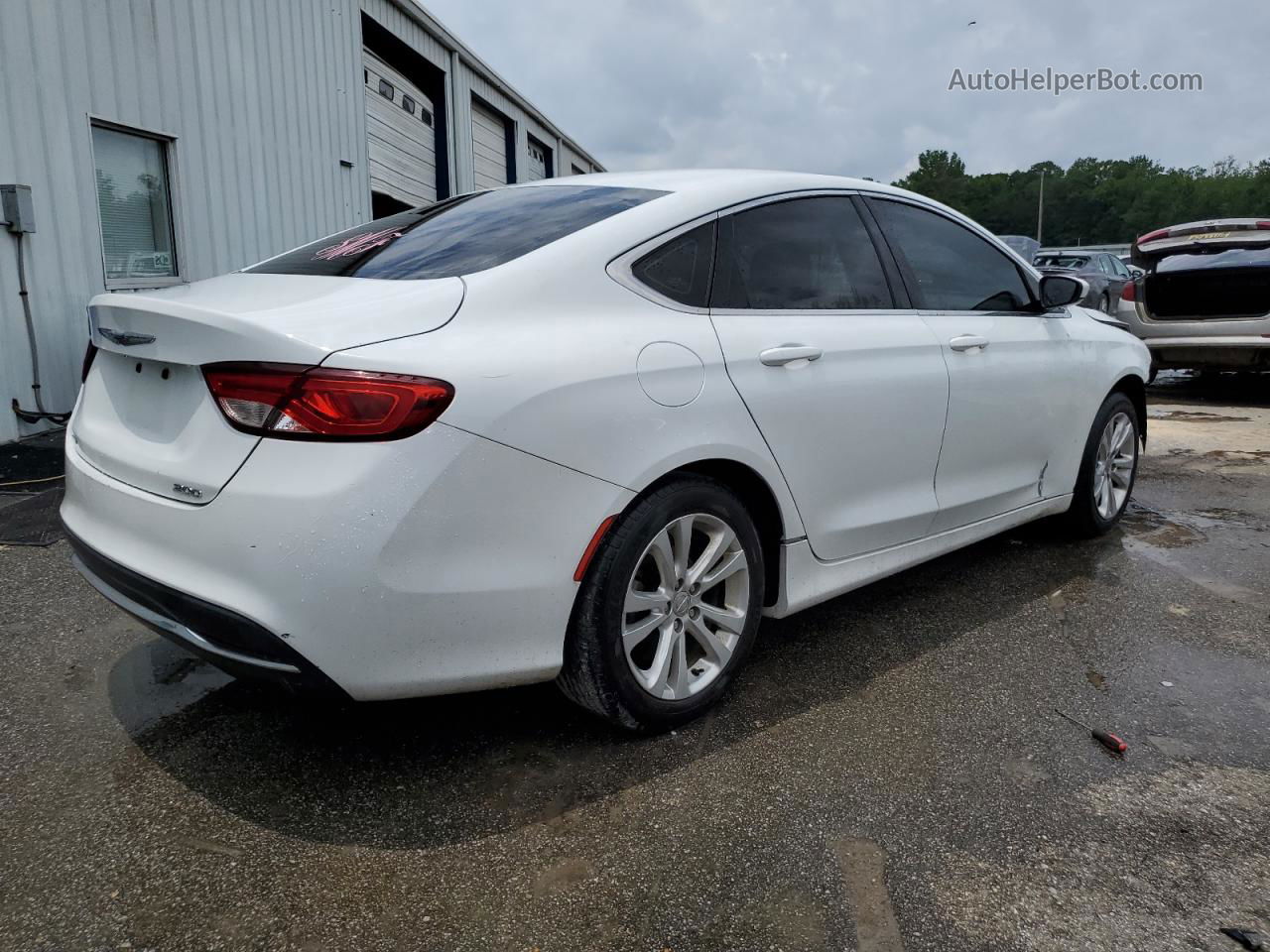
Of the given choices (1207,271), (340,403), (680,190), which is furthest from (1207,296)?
(340,403)

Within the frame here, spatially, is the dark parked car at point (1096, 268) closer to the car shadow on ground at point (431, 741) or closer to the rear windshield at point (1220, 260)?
the rear windshield at point (1220, 260)

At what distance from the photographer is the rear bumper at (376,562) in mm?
2014

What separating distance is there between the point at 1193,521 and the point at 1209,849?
337 centimetres

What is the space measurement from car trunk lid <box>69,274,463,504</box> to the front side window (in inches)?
73.7

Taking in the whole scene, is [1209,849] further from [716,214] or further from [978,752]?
[716,214]

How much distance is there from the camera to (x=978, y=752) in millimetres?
2617

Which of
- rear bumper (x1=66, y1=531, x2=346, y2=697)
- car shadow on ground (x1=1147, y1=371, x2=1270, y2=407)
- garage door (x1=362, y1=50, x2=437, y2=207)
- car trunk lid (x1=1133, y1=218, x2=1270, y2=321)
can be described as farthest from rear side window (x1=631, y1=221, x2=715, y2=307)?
garage door (x1=362, y1=50, x2=437, y2=207)

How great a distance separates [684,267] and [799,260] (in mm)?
530

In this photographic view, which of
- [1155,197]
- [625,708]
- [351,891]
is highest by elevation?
[1155,197]

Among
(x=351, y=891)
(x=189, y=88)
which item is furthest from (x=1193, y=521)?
(x=189, y=88)

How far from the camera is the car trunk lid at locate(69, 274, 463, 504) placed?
6.90 feet

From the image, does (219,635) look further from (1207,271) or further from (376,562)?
(1207,271)

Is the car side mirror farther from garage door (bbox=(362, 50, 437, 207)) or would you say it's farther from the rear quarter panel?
garage door (bbox=(362, 50, 437, 207))

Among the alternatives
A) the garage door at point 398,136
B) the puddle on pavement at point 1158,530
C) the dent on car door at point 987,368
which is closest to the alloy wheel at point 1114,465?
the puddle on pavement at point 1158,530
